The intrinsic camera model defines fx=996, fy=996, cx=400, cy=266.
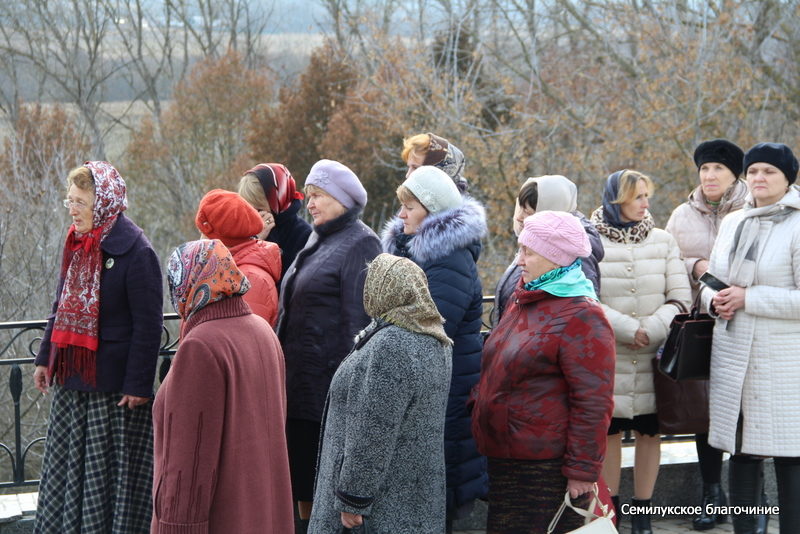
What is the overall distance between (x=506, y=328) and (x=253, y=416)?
1044 millimetres

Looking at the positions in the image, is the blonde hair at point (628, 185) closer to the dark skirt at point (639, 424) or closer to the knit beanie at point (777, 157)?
the knit beanie at point (777, 157)

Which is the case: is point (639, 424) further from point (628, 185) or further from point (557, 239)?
point (557, 239)

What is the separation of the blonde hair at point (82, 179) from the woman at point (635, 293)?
2.45 metres

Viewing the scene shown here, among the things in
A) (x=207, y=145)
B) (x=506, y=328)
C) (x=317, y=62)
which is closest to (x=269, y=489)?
(x=506, y=328)

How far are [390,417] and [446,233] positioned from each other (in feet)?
3.88

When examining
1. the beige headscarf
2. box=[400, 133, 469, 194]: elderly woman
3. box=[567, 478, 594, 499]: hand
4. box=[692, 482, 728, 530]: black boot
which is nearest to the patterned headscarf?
the beige headscarf

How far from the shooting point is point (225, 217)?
4.39m

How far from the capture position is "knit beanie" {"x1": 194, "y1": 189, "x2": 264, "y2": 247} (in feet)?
14.3

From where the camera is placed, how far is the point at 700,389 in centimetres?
494

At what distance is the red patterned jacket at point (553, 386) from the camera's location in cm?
348

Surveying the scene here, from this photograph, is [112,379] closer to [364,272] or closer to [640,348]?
[364,272]

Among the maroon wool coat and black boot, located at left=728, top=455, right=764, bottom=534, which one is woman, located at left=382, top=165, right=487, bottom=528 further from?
black boot, located at left=728, top=455, right=764, bottom=534

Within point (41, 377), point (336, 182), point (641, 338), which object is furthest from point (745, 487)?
point (41, 377)

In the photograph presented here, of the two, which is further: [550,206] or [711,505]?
[711,505]
